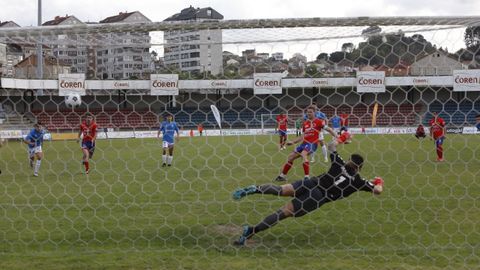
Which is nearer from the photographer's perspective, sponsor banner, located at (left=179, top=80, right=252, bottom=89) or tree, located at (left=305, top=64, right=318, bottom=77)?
tree, located at (left=305, top=64, right=318, bottom=77)

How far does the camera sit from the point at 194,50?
17.9 ft

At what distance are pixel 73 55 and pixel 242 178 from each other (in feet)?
25.1

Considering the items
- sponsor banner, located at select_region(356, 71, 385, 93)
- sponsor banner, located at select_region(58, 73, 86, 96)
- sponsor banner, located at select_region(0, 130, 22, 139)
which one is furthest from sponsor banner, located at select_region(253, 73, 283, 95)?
sponsor banner, located at select_region(0, 130, 22, 139)

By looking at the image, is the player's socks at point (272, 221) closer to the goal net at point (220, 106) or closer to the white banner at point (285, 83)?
the goal net at point (220, 106)

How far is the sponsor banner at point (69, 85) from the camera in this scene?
22.1ft

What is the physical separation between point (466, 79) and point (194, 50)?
3.19 meters

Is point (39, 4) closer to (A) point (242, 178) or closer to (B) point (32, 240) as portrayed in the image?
(A) point (242, 178)

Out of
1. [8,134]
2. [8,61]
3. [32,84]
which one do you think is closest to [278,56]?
Answer: [32,84]

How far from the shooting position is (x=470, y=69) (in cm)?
566

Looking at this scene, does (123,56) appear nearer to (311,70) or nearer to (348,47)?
(311,70)

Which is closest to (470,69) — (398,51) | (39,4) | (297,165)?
(398,51)

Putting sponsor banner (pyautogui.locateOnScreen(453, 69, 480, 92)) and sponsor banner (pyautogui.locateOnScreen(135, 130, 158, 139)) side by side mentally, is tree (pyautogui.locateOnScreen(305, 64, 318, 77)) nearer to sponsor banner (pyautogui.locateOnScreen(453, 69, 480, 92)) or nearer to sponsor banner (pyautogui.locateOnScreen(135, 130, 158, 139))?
sponsor banner (pyautogui.locateOnScreen(453, 69, 480, 92))

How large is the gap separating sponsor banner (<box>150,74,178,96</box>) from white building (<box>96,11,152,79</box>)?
0.29 metres

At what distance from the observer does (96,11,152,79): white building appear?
5207 millimetres
